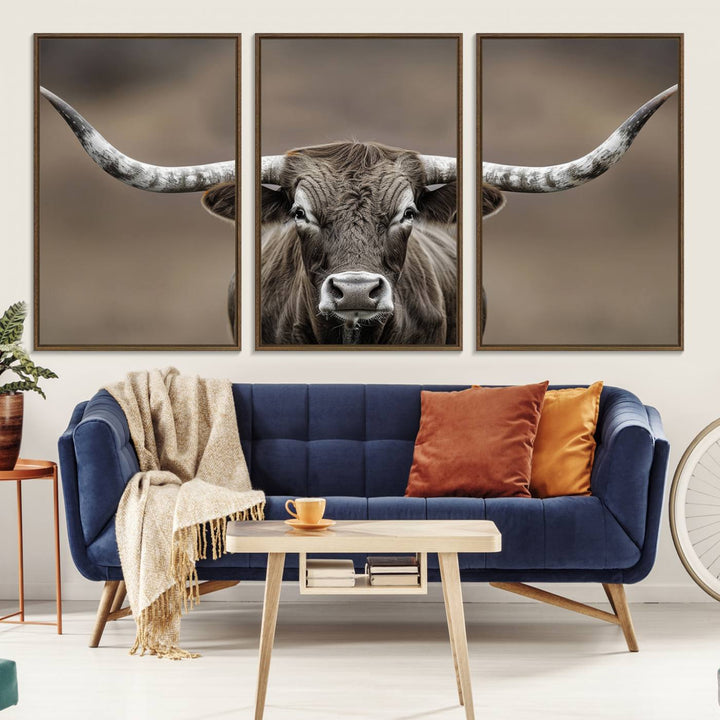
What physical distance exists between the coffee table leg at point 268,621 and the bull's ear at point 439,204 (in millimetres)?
2004

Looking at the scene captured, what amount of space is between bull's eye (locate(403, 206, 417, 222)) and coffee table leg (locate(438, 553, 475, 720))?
74.3 inches

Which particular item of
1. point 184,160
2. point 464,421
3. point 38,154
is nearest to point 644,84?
point 464,421

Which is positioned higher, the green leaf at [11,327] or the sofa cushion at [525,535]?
the green leaf at [11,327]

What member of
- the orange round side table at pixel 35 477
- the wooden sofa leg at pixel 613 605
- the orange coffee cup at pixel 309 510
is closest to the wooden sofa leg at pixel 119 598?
the orange round side table at pixel 35 477

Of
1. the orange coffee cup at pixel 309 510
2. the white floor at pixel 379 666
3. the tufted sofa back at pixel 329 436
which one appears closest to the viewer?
the orange coffee cup at pixel 309 510

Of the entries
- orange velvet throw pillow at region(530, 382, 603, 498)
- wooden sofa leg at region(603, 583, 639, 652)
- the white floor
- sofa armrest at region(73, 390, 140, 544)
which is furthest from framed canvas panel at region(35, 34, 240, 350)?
wooden sofa leg at region(603, 583, 639, 652)

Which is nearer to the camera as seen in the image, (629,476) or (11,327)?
(629,476)

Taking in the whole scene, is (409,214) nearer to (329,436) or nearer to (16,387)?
(329,436)

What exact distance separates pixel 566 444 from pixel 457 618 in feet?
4.20

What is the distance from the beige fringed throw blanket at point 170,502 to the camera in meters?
2.97

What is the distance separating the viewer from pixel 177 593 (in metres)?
3.01

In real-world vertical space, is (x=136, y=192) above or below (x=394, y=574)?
above

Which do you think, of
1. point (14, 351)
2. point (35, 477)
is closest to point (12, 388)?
point (14, 351)

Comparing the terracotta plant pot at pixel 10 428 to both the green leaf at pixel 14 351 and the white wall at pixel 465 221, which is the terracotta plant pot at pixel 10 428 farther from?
the white wall at pixel 465 221
